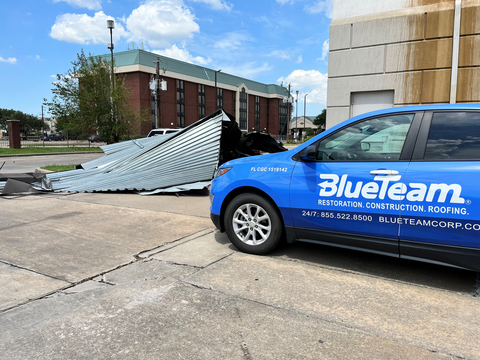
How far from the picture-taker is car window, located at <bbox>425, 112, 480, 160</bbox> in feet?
11.3

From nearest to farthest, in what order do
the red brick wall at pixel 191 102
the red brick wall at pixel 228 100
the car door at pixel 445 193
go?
the car door at pixel 445 193
the red brick wall at pixel 191 102
the red brick wall at pixel 228 100

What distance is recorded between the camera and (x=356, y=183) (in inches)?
151

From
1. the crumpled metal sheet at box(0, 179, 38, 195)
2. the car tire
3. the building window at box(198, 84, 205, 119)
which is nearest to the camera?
the car tire

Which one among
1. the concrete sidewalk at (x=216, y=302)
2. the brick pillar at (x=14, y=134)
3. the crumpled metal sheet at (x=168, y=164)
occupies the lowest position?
the concrete sidewalk at (x=216, y=302)

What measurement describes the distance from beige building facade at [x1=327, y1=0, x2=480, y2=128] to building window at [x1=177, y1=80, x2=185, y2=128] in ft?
174

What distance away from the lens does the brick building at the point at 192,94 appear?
173 ft

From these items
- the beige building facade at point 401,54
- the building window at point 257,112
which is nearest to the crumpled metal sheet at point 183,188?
the beige building facade at point 401,54

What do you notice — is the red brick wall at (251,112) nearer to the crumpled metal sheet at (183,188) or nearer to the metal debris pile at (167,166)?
the metal debris pile at (167,166)

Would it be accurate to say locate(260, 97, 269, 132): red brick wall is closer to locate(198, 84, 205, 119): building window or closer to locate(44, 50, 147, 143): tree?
locate(198, 84, 205, 119): building window

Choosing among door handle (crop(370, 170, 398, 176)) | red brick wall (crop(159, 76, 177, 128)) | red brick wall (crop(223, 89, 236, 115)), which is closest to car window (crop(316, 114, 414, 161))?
door handle (crop(370, 170, 398, 176))

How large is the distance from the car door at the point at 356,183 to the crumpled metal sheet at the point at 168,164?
17.3ft

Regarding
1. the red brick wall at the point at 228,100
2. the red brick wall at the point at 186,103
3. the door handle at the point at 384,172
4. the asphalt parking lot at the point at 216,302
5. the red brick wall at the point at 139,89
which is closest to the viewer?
the asphalt parking lot at the point at 216,302

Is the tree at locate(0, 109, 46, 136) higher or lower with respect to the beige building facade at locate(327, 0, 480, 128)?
higher

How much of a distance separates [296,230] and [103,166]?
24.9ft
